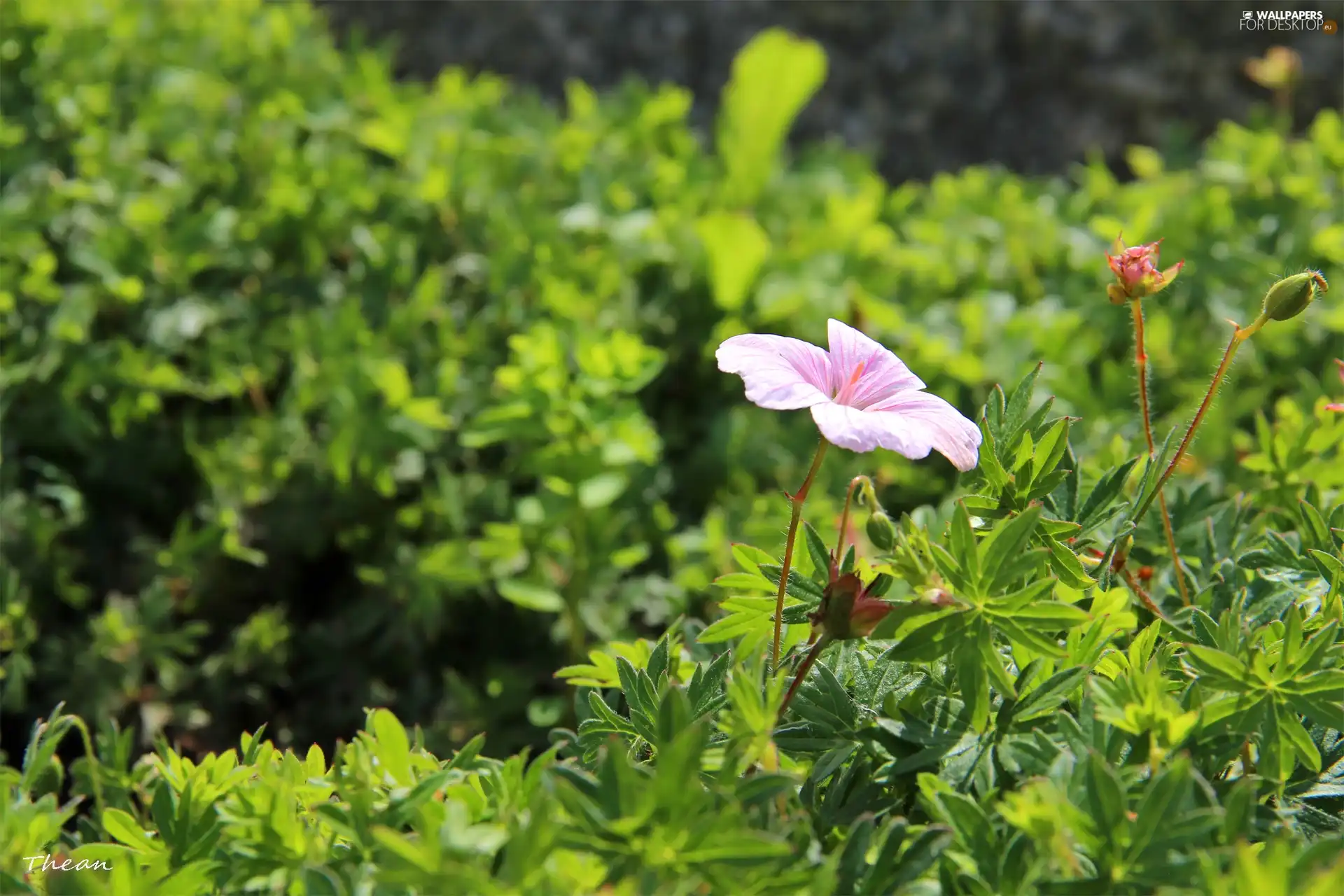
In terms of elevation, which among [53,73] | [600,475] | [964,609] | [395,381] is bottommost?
[600,475]

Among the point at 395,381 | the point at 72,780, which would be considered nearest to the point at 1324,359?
the point at 395,381

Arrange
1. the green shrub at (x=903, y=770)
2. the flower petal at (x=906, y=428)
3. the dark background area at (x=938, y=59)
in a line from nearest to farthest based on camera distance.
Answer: the green shrub at (x=903, y=770)
the flower petal at (x=906, y=428)
the dark background area at (x=938, y=59)

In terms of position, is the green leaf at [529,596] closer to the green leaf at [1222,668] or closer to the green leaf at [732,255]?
the green leaf at [732,255]

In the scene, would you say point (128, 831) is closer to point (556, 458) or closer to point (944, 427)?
point (944, 427)

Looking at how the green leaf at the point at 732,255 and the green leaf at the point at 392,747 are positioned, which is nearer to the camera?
the green leaf at the point at 392,747

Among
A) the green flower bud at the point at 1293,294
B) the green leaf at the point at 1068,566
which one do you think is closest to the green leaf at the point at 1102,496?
the green leaf at the point at 1068,566

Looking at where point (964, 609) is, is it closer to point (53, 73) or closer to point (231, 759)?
point (231, 759)

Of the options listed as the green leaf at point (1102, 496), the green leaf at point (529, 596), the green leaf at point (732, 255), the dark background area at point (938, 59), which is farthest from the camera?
the dark background area at point (938, 59)
